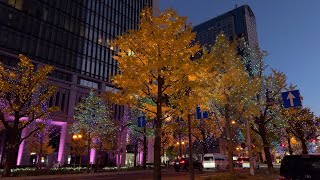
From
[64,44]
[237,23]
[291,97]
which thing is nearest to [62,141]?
[64,44]

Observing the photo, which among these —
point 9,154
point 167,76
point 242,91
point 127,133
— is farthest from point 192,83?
point 127,133

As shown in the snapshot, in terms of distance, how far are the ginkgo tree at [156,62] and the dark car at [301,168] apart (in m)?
6.47

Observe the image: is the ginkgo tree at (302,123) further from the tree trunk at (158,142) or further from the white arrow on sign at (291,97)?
the tree trunk at (158,142)

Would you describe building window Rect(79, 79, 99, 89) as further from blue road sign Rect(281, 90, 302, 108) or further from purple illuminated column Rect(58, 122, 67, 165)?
blue road sign Rect(281, 90, 302, 108)

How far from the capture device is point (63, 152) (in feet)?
167

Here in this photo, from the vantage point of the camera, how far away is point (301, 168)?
779 cm

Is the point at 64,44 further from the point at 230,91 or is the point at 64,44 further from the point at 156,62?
the point at 156,62

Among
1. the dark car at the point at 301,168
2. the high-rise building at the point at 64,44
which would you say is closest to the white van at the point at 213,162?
the high-rise building at the point at 64,44

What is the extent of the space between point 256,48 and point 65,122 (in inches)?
1513

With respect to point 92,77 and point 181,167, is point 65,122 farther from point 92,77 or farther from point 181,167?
point 181,167

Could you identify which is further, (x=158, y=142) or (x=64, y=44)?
(x=64, y=44)

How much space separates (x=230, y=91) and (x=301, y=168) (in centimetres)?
1304

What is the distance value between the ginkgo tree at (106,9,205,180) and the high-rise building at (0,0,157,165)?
3752 cm

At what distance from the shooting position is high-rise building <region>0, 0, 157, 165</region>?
4756 centimetres
